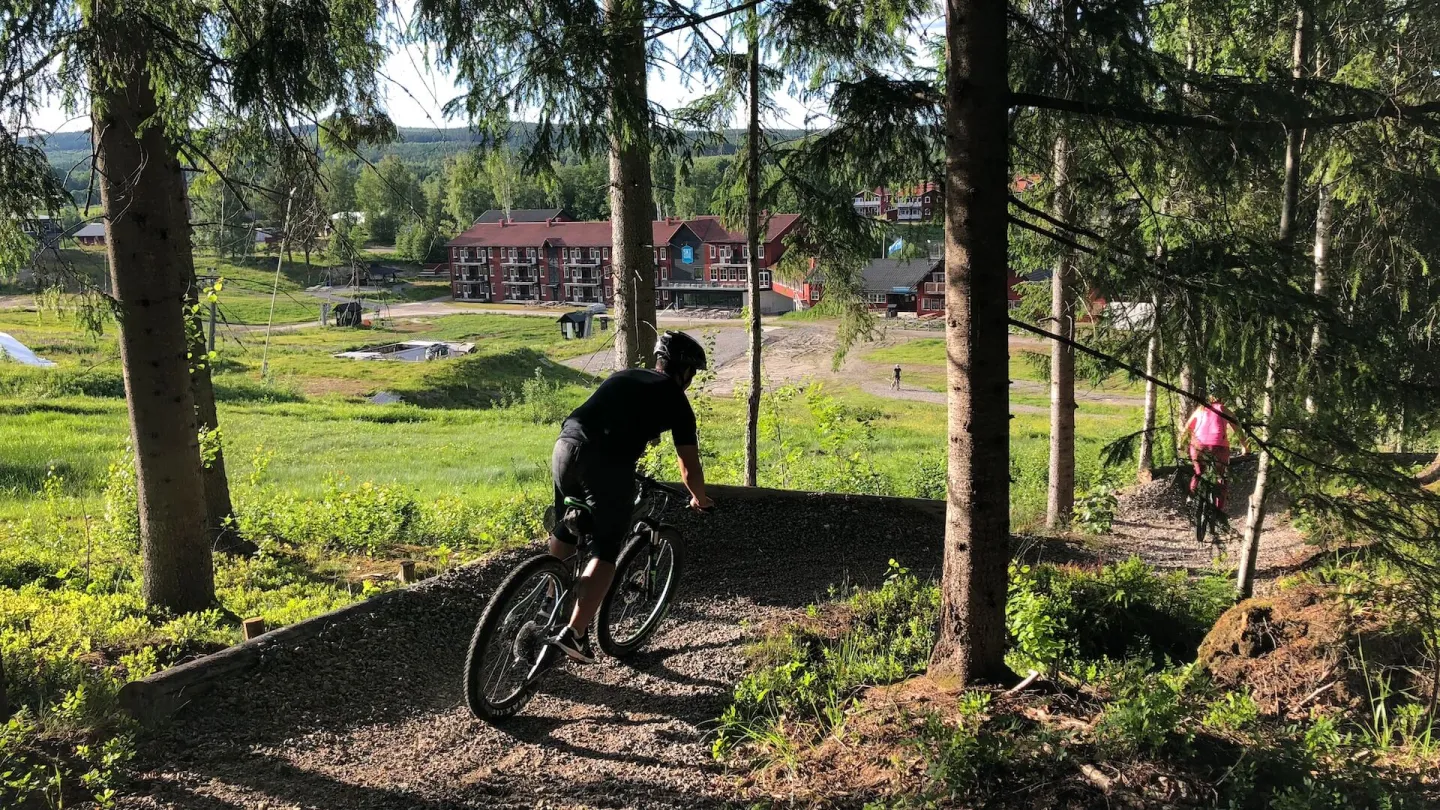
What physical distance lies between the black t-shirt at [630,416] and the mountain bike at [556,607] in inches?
15.6

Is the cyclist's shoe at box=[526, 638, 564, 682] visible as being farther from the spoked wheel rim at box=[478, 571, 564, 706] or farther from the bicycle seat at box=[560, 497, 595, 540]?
the bicycle seat at box=[560, 497, 595, 540]

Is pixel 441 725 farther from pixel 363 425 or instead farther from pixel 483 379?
pixel 483 379

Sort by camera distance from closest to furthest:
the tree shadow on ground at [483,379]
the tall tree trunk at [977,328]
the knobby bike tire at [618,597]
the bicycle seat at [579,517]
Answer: the tall tree trunk at [977,328] < the bicycle seat at [579,517] < the knobby bike tire at [618,597] < the tree shadow on ground at [483,379]

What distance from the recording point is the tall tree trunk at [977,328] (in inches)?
156

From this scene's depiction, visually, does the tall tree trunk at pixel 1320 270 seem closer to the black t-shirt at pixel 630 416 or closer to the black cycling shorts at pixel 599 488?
the black t-shirt at pixel 630 416

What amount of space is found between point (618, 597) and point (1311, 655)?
4133 millimetres

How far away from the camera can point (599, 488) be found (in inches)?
183

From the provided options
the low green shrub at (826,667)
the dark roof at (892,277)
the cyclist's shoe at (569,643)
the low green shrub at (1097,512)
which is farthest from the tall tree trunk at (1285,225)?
the dark roof at (892,277)

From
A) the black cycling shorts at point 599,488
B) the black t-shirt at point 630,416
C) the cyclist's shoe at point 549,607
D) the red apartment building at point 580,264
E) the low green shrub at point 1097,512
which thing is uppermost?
the red apartment building at point 580,264

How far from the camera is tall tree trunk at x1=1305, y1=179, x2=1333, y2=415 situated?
3.92m

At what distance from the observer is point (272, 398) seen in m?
31.4

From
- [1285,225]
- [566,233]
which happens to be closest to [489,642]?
[1285,225]

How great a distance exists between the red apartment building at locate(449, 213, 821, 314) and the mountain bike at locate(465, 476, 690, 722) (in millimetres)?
68612

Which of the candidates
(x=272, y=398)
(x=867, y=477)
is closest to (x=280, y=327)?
(x=272, y=398)
